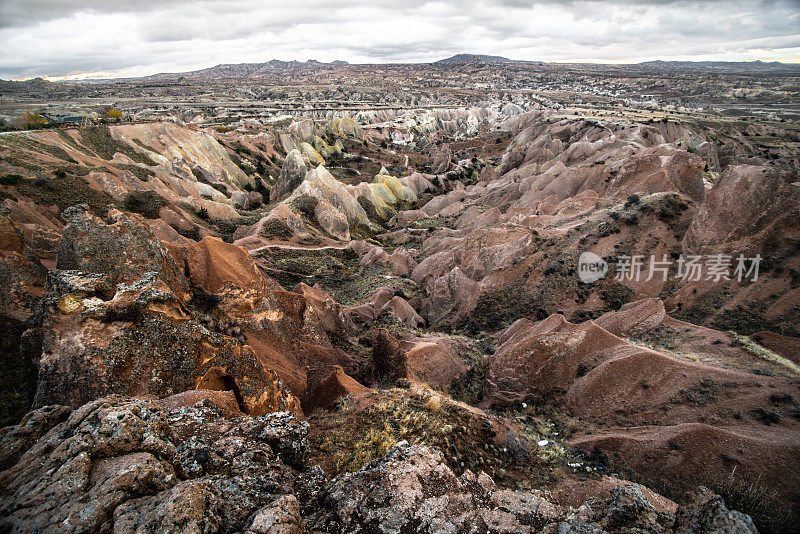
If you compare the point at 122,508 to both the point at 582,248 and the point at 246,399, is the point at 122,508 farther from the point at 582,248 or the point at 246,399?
the point at 582,248

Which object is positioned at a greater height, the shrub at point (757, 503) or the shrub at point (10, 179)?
the shrub at point (10, 179)

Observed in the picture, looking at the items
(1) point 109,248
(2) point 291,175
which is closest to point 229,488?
(1) point 109,248

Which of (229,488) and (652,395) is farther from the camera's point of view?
(652,395)

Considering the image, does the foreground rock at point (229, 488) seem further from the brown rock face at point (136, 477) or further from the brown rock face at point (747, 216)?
the brown rock face at point (747, 216)

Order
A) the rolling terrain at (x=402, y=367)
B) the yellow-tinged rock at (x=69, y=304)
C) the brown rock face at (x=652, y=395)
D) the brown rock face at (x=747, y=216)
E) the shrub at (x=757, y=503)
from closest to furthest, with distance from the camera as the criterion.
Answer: the rolling terrain at (x=402, y=367) → the shrub at (x=757, y=503) → the yellow-tinged rock at (x=69, y=304) → the brown rock face at (x=652, y=395) → the brown rock face at (x=747, y=216)

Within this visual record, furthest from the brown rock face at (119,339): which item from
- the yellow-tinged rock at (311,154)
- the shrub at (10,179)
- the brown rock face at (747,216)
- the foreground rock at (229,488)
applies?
the yellow-tinged rock at (311,154)

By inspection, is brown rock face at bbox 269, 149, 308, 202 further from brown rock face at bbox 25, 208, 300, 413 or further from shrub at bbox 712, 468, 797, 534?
shrub at bbox 712, 468, 797, 534

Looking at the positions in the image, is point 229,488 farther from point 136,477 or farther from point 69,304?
point 69,304

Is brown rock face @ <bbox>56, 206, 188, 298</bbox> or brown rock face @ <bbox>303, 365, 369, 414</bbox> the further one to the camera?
brown rock face @ <bbox>303, 365, 369, 414</bbox>

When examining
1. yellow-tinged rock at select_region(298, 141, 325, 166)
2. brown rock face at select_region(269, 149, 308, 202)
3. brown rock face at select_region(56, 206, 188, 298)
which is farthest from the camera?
yellow-tinged rock at select_region(298, 141, 325, 166)

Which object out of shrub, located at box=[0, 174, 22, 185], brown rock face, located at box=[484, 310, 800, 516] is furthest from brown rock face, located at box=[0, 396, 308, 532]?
shrub, located at box=[0, 174, 22, 185]

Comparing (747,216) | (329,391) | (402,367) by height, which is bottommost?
(402,367)
